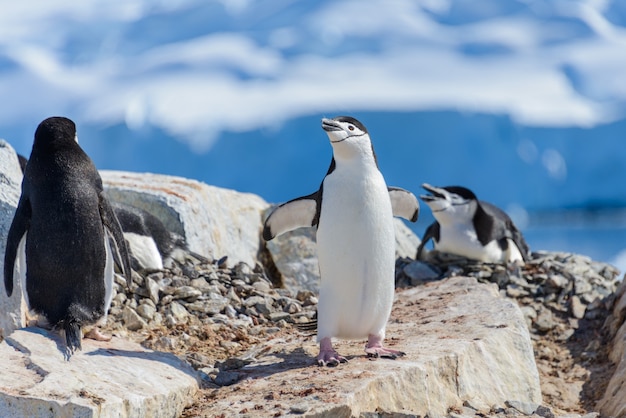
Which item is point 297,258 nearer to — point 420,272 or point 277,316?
point 420,272

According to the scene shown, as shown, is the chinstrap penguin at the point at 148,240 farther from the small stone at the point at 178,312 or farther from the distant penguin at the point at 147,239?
the small stone at the point at 178,312

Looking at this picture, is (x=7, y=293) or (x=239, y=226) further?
(x=239, y=226)

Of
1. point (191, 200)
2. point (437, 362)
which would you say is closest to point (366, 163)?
point (437, 362)

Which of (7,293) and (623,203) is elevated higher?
(7,293)

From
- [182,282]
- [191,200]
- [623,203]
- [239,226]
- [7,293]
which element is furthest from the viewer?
[623,203]

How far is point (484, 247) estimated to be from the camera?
6750 millimetres

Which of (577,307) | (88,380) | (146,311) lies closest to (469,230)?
(577,307)

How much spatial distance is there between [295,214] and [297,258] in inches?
106

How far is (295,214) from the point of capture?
3773 mm

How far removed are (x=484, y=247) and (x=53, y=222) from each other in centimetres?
389

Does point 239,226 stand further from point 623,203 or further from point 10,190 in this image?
point 623,203

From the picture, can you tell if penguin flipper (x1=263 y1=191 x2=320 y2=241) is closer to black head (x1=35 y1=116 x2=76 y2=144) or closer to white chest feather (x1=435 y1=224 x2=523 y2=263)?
black head (x1=35 y1=116 x2=76 y2=144)

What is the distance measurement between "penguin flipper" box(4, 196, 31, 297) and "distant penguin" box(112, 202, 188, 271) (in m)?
1.16

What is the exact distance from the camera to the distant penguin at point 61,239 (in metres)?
3.69
